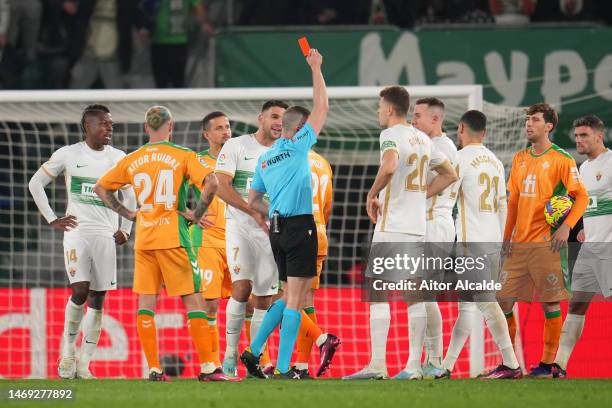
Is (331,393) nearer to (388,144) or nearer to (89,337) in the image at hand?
(388,144)

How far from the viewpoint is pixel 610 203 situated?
10312mm

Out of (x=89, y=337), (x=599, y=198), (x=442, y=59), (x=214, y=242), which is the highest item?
(x=442, y=59)

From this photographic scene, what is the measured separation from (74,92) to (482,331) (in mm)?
4382

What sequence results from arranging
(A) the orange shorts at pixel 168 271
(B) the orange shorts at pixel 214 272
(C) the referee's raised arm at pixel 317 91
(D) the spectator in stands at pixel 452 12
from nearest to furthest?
1. (C) the referee's raised arm at pixel 317 91
2. (A) the orange shorts at pixel 168 271
3. (B) the orange shorts at pixel 214 272
4. (D) the spectator in stands at pixel 452 12

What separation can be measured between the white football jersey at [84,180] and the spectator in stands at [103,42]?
18.5 ft

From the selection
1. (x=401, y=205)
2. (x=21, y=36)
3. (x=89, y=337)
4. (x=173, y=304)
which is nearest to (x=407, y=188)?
(x=401, y=205)

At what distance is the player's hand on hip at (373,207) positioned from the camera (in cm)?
909

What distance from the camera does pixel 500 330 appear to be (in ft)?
31.6

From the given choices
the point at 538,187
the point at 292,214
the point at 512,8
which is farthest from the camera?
the point at 512,8

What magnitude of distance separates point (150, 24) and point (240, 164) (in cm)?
670

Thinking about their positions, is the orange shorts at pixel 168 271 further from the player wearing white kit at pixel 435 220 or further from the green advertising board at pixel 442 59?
the green advertising board at pixel 442 59

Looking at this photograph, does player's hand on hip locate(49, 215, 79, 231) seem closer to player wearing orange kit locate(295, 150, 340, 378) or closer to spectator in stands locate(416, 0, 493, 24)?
player wearing orange kit locate(295, 150, 340, 378)

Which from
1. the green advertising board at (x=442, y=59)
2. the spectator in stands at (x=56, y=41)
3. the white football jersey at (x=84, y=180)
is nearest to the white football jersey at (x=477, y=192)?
the white football jersey at (x=84, y=180)

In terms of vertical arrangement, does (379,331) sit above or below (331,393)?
above
